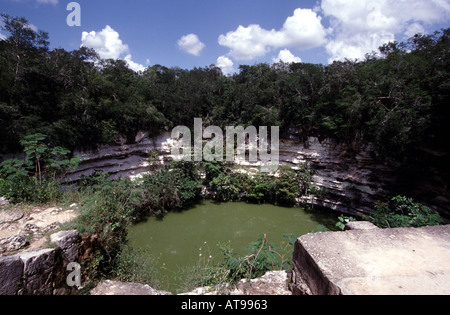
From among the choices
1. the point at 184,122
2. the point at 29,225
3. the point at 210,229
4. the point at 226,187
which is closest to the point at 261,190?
the point at 226,187

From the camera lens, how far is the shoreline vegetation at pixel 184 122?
10.6 feet

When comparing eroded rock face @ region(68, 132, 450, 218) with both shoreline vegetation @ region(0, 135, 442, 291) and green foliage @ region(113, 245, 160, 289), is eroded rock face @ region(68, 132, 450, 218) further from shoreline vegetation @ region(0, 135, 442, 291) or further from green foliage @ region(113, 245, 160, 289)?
green foliage @ region(113, 245, 160, 289)

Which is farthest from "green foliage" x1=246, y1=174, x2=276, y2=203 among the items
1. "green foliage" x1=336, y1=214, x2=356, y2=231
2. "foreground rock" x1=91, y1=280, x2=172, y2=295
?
"foreground rock" x1=91, y1=280, x2=172, y2=295

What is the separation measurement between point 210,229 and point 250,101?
5.71 metres

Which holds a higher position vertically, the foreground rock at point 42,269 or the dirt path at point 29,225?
the dirt path at point 29,225

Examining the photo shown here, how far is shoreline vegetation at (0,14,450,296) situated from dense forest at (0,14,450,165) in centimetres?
3

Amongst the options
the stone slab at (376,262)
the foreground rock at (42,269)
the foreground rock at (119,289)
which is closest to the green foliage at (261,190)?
the stone slab at (376,262)

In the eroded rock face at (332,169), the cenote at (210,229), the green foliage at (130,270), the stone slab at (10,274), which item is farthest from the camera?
the eroded rock face at (332,169)

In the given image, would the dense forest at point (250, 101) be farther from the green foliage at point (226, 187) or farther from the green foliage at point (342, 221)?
the green foliage at point (342, 221)

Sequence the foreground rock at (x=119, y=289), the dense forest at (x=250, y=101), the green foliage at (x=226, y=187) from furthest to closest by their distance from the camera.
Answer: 1. the green foliage at (x=226, y=187)
2. the dense forest at (x=250, y=101)
3. the foreground rock at (x=119, y=289)

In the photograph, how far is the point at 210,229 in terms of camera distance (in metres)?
6.14

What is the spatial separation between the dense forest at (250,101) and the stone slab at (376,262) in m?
4.30
